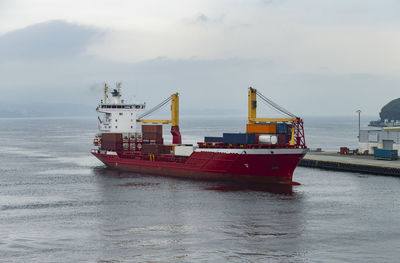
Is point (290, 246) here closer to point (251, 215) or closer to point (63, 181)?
point (251, 215)

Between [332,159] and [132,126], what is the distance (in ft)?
Result: 109

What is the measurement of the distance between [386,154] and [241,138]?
28.6 m

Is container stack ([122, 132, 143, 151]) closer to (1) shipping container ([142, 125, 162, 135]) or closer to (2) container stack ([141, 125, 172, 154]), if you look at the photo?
(2) container stack ([141, 125, 172, 154])

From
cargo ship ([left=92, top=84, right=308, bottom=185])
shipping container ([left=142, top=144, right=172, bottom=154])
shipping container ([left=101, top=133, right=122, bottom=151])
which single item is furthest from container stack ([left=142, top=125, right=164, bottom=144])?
shipping container ([left=142, top=144, right=172, bottom=154])

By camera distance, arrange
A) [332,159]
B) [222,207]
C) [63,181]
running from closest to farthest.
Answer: [222,207], [63,181], [332,159]

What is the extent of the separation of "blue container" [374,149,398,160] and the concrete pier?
1318 millimetres

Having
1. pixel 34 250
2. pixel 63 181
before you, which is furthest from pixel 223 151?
pixel 34 250

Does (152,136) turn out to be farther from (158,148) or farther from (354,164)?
(354,164)

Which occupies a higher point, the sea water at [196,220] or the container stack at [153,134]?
the container stack at [153,134]

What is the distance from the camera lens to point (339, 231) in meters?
36.7

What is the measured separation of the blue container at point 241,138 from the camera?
5868 centimetres

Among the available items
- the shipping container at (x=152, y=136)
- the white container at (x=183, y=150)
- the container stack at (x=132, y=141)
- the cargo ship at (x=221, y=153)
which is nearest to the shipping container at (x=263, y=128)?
the cargo ship at (x=221, y=153)

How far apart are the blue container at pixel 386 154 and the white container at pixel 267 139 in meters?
26.1

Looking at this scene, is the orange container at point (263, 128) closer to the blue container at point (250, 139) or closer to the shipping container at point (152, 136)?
the blue container at point (250, 139)
